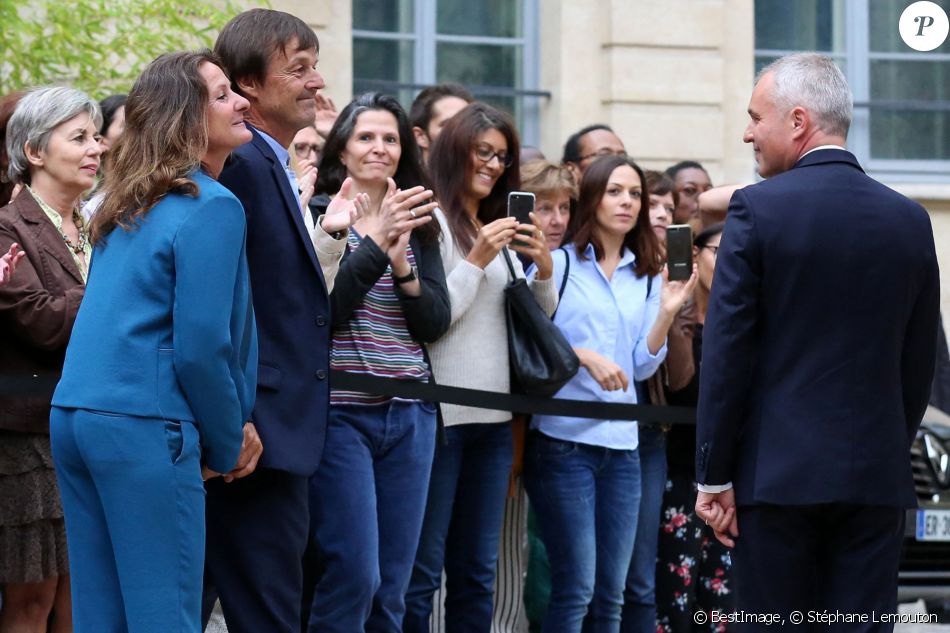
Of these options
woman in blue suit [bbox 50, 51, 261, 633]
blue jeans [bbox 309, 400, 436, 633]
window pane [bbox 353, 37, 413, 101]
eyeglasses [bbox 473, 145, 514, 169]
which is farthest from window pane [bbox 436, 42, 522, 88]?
woman in blue suit [bbox 50, 51, 261, 633]

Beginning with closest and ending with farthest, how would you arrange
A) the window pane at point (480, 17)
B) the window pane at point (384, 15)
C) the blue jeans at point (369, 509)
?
the blue jeans at point (369, 509), the window pane at point (384, 15), the window pane at point (480, 17)

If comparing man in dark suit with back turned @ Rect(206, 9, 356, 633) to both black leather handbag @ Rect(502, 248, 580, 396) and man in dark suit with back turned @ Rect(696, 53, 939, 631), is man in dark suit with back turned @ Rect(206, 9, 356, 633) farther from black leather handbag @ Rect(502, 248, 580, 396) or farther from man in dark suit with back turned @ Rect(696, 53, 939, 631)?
black leather handbag @ Rect(502, 248, 580, 396)

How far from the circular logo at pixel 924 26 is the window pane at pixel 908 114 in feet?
0.61

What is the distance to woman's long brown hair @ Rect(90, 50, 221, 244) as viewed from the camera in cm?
390

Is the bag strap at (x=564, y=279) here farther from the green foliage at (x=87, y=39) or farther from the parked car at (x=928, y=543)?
the green foliage at (x=87, y=39)

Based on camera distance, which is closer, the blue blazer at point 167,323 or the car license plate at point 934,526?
the blue blazer at point 167,323

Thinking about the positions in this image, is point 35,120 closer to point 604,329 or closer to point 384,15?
point 604,329

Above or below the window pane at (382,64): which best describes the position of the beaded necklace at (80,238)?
below

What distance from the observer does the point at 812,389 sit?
4.32 meters

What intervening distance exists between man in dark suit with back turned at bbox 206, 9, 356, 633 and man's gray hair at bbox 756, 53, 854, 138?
4.42ft

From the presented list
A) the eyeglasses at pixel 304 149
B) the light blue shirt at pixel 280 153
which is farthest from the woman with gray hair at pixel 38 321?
the eyeglasses at pixel 304 149

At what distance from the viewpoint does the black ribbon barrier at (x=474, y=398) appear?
5219 mm

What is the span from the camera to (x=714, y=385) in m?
4.37

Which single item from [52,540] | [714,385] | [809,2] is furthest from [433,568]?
[809,2]
